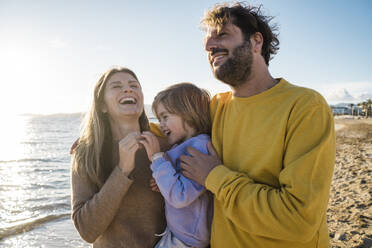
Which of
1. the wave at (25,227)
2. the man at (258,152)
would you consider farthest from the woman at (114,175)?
the wave at (25,227)

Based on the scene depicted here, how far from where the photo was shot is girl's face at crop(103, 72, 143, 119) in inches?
111

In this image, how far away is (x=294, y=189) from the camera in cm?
167

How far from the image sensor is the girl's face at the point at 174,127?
8.71 feet

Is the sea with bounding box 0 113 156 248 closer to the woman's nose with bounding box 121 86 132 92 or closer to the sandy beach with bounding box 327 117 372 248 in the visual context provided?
the woman's nose with bounding box 121 86 132 92

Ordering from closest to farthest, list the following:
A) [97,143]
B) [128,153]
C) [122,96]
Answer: [128,153] → [97,143] → [122,96]

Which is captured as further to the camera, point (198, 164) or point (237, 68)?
point (237, 68)

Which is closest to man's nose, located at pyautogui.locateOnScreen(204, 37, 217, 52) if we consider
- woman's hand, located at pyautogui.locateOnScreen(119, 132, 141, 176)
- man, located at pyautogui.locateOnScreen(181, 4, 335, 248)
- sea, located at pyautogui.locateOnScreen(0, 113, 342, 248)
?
man, located at pyautogui.locateOnScreen(181, 4, 335, 248)

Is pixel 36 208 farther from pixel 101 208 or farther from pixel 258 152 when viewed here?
pixel 258 152

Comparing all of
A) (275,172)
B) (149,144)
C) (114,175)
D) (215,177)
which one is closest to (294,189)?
(275,172)

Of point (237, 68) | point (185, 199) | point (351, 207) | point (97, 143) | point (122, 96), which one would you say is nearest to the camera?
point (185, 199)

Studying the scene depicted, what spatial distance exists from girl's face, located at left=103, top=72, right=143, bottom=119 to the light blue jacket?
0.73m

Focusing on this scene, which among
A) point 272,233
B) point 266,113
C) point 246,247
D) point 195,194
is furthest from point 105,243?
point 266,113

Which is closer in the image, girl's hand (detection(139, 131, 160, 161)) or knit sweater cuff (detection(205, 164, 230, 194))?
knit sweater cuff (detection(205, 164, 230, 194))

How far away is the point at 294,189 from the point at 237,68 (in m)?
1.05
